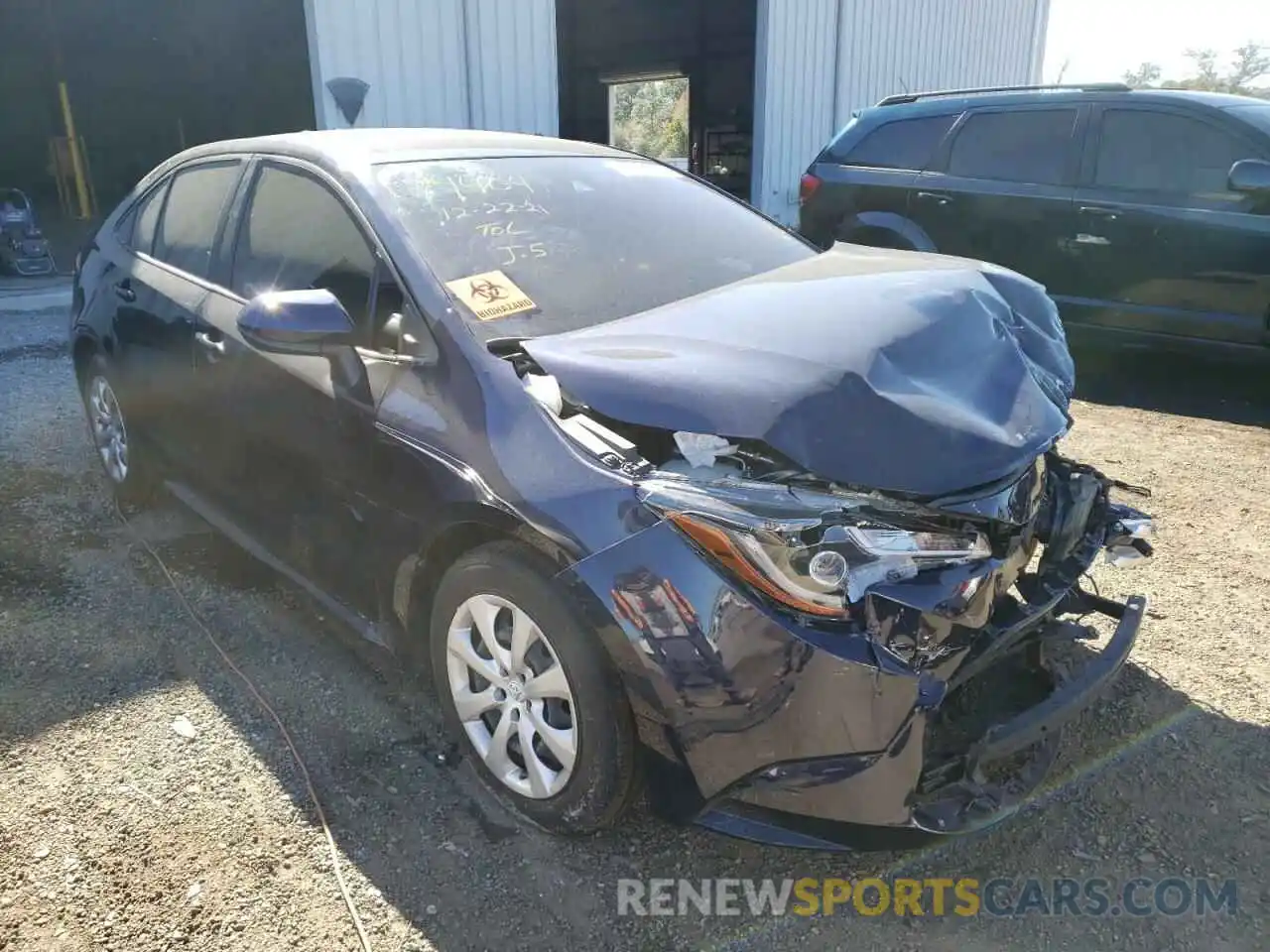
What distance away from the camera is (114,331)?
397 centimetres

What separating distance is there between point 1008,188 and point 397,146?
4746 mm

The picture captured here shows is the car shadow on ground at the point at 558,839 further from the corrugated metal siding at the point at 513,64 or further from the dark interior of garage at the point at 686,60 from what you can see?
the dark interior of garage at the point at 686,60

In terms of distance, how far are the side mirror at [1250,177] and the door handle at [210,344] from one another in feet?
17.7

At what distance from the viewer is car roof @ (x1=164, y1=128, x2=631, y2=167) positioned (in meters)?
2.95

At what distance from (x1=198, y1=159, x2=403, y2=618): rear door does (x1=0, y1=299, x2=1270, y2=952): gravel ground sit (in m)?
0.47

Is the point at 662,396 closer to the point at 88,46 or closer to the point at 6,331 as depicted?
the point at 6,331

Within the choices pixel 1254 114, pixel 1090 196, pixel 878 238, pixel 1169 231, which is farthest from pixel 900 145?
pixel 1254 114

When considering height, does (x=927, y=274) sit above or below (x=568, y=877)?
above

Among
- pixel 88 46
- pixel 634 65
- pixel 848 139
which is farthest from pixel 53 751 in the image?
pixel 88 46

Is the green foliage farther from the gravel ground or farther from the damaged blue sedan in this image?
the gravel ground

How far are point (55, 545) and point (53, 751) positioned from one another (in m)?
1.64

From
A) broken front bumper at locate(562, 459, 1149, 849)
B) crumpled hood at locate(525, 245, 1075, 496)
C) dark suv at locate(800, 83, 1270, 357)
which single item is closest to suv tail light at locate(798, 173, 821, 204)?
dark suv at locate(800, 83, 1270, 357)

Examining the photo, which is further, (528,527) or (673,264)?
(673,264)

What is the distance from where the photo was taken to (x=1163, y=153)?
5.86 meters
